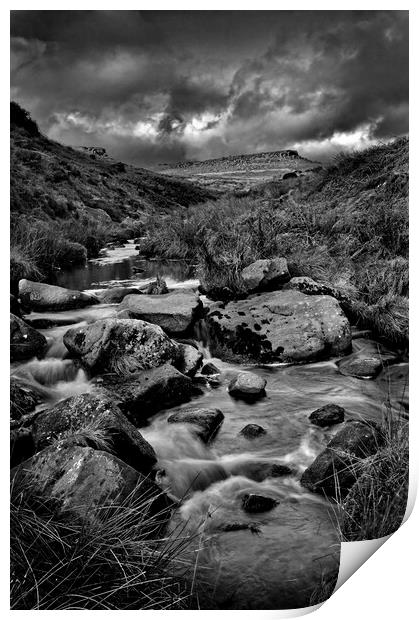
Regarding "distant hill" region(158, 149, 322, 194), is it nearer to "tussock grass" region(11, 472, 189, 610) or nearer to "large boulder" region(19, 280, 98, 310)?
"large boulder" region(19, 280, 98, 310)

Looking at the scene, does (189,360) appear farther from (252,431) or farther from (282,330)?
(252,431)

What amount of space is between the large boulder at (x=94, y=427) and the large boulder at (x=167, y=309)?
170cm

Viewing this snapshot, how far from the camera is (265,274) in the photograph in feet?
19.6

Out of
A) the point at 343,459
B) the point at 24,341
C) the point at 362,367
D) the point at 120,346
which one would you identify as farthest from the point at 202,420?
the point at 24,341

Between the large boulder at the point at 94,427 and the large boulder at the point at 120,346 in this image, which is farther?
the large boulder at the point at 120,346

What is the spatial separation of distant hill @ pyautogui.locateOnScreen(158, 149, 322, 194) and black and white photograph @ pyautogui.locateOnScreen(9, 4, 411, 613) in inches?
0.8

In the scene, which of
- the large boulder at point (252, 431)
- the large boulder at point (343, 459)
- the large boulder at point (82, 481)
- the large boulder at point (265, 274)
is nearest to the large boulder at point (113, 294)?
the large boulder at point (265, 274)

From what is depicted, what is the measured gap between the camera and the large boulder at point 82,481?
8.70 feet

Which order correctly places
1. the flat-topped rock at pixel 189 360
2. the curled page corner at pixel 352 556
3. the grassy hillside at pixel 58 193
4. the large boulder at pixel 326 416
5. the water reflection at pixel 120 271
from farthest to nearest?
1. the water reflection at pixel 120 271
2. the flat-topped rock at pixel 189 360
3. the large boulder at pixel 326 416
4. the grassy hillside at pixel 58 193
5. the curled page corner at pixel 352 556

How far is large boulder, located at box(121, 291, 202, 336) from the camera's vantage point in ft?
16.5

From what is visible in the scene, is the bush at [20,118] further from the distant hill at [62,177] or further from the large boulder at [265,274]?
the large boulder at [265,274]

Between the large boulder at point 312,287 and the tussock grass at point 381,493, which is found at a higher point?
the large boulder at point 312,287

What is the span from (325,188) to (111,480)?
703cm

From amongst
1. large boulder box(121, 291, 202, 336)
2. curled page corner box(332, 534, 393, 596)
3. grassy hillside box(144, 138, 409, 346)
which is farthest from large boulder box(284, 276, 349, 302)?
curled page corner box(332, 534, 393, 596)
